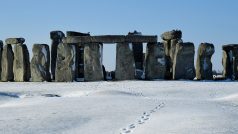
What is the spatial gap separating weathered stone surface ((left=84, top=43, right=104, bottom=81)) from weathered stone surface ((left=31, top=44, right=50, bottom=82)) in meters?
2.24

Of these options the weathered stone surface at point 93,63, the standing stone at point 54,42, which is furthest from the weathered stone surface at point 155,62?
the standing stone at point 54,42

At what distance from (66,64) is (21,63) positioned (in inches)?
92.0

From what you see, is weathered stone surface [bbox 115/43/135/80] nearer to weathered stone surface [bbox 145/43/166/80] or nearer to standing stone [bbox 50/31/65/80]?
weathered stone surface [bbox 145/43/166/80]

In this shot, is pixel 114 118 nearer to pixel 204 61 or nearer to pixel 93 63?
pixel 93 63

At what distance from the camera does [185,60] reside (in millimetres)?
22172

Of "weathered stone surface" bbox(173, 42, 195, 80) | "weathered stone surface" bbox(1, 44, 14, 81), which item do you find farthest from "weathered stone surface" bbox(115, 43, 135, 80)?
"weathered stone surface" bbox(1, 44, 14, 81)

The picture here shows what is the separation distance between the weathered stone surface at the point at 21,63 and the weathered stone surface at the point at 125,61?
460 cm

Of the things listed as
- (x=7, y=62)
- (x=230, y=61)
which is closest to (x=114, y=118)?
(x=7, y=62)

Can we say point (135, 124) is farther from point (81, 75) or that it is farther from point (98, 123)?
point (81, 75)

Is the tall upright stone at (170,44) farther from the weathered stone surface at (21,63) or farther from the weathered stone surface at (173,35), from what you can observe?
the weathered stone surface at (21,63)

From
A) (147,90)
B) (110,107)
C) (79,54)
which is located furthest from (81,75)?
(110,107)

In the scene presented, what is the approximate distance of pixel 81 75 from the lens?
23.9 m

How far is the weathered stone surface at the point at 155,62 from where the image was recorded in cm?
2203

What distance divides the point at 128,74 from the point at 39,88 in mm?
4451
